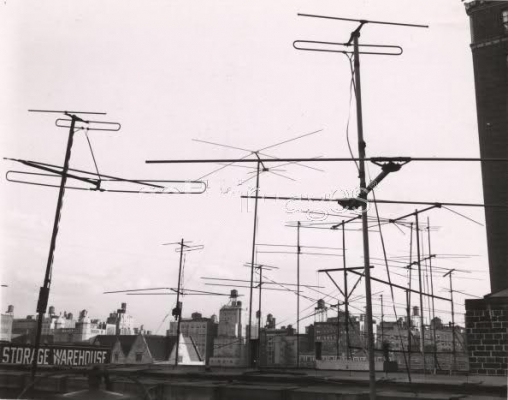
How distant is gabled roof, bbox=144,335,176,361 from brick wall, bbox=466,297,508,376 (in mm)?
64192

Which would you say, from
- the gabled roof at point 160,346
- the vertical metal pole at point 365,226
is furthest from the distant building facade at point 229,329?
the vertical metal pole at point 365,226

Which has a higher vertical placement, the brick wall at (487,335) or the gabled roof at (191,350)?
the brick wall at (487,335)

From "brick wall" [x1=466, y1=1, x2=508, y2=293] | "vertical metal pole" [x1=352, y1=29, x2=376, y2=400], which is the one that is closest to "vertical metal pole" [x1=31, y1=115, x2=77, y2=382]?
"vertical metal pole" [x1=352, y1=29, x2=376, y2=400]

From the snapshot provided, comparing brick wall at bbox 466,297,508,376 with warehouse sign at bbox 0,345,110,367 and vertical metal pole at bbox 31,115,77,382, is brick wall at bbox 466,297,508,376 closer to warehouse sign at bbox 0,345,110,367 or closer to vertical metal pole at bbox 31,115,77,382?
vertical metal pole at bbox 31,115,77,382

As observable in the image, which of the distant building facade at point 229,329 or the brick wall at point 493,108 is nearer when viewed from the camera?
the brick wall at point 493,108

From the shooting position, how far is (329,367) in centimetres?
2314

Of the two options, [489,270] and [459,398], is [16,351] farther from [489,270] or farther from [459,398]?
[489,270]

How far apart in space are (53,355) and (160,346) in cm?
5795

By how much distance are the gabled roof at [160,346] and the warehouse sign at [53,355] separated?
5415 centimetres

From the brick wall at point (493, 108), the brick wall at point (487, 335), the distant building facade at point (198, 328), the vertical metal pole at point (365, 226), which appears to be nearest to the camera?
the vertical metal pole at point (365, 226)

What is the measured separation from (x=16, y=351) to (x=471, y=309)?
51.1ft

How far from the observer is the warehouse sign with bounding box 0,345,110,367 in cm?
1811

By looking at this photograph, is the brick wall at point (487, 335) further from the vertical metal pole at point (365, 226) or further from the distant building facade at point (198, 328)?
the distant building facade at point (198, 328)

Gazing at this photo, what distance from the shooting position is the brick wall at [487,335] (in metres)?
12.3
